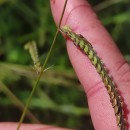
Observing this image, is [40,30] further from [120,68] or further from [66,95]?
[120,68]

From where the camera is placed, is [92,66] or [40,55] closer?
[92,66]

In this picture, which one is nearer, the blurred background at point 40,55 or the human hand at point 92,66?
the human hand at point 92,66

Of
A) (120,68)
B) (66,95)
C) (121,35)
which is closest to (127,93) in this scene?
(120,68)

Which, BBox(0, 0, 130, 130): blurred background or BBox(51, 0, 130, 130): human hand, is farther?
Answer: BBox(0, 0, 130, 130): blurred background

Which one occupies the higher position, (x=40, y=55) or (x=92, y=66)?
(x=92, y=66)
